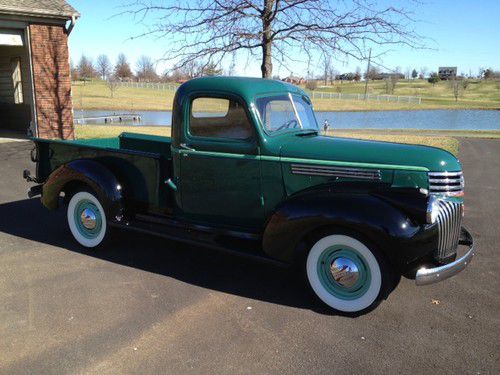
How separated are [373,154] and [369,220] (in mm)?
661

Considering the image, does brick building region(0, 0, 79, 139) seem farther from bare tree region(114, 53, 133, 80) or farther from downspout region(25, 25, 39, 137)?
bare tree region(114, 53, 133, 80)

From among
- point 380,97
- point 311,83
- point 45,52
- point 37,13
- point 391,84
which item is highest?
point 391,84

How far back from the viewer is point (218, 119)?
4371mm

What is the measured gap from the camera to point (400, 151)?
3814mm

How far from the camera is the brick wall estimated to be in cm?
1269

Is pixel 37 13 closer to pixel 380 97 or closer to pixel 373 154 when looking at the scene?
pixel 373 154

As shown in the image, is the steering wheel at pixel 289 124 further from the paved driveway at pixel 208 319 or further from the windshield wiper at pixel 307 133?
the paved driveway at pixel 208 319

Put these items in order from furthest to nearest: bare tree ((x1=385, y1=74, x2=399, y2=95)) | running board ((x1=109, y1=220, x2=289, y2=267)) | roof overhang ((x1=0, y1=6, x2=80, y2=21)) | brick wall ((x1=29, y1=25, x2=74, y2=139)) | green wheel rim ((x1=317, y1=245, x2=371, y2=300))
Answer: bare tree ((x1=385, y1=74, x2=399, y2=95)), brick wall ((x1=29, y1=25, x2=74, y2=139)), roof overhang ((x1=0, y1=6, x2=80, y2=21)), running board ((x1=109, y1=220, x2=289, y2=267)), green wheel rim ((x1=317, y1=245, x2=371, y2=300))

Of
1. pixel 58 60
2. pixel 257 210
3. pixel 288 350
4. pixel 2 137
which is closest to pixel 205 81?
pixel 257 210

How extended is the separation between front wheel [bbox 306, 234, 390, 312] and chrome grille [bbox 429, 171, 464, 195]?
2.47 ft

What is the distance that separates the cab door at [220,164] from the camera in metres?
4.16

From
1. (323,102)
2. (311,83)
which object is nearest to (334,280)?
(311,83)

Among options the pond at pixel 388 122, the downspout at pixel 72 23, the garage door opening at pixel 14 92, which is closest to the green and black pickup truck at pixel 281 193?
the downspout at pixel 72 23

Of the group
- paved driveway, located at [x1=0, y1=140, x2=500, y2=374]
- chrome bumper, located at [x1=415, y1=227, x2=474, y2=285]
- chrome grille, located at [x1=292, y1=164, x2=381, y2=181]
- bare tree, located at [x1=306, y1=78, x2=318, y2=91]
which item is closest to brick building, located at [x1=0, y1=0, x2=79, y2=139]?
bare tree, located at [x1=306, y1=78, x2=318, y2=91]
